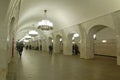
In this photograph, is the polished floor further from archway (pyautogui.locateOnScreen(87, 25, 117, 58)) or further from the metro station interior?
archway (pyautogui.locateOnScreen(87, 25, 117, 58))

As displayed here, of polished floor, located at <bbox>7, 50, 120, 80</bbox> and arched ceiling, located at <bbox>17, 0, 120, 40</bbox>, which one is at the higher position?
arched ceiling, located at <bbox>17, 0, 120, 40</bbox>

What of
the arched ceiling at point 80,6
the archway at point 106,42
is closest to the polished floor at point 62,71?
the arched ceiling at point 80,6

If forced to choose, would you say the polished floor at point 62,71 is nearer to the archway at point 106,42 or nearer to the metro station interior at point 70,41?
the metro station interior at point 70,41

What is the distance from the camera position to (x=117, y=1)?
9.80m

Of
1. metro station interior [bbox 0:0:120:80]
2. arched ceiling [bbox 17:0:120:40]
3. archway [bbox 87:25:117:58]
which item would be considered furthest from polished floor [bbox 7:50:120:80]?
archway [bbox 87:25:117:58]

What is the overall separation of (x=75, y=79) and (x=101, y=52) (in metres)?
15.2

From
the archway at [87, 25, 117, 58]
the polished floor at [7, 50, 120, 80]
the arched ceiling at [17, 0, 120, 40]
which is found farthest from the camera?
the archway at [87, 25, 117, 58]

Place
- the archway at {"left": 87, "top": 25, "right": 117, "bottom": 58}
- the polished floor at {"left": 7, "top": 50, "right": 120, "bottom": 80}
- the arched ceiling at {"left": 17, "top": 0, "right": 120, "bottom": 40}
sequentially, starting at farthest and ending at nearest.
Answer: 1. the archway at {"left": 87, "top": 25, "right": 117, "bottom": 58}
2. the arched ceiling at {"left": 17, "top": 0, "right": 120, "bottom": 40}
3. the polished floor at {"left": 7, "top": 50, "right": 120, "bottom": 80}

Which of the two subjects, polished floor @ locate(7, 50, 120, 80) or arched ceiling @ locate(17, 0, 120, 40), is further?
arched ceiling @ locate(17, 0, 120, 40)

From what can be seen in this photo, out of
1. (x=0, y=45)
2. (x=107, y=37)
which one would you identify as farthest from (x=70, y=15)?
(x=0, y=45)

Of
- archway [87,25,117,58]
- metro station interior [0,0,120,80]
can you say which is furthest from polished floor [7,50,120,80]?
archway [87,25,117,58]

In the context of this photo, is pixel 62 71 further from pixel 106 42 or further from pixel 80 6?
pixel 106 42

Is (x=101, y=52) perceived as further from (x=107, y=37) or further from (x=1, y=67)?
(x=1, y=67)

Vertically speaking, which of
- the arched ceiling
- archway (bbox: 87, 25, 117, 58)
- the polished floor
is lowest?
the polished floor
